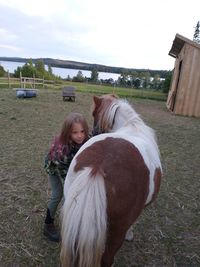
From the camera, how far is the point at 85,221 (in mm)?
1384

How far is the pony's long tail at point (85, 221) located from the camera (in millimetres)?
1390

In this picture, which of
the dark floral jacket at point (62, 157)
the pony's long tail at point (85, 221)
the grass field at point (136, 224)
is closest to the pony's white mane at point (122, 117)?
the dark floral jacket at point (62, 157)

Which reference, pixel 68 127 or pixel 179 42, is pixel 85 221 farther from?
pixel 179 42

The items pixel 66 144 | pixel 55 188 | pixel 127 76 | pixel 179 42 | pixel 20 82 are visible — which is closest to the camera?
pixel 66 144

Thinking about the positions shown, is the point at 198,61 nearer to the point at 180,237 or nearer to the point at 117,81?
the point at 180,237

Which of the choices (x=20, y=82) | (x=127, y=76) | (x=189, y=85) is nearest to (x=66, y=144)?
(x=189, y=85)

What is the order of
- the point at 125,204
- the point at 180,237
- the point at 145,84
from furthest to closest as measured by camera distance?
the point at 145,84, the point at 180,237, the point at 125,204

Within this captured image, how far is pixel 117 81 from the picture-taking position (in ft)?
91.2

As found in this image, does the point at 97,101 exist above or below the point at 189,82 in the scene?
above

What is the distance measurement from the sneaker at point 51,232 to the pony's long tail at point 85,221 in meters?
1.16

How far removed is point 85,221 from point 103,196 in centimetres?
15

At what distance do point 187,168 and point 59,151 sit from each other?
3069 millimetres

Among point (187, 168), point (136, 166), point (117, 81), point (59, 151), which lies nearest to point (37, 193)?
point (59, 151)

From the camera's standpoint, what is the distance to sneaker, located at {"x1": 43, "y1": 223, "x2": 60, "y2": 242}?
257cm
